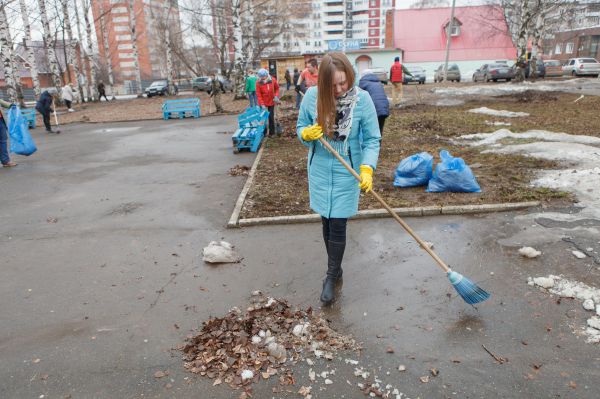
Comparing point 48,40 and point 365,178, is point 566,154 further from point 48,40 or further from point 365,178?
point 48,40

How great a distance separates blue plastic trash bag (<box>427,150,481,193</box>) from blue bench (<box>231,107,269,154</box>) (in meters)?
4.91

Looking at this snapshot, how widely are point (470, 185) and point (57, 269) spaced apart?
5.10 metres

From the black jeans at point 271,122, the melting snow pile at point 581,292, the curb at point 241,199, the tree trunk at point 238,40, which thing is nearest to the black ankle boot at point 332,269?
the melting snow pile at point 581,292

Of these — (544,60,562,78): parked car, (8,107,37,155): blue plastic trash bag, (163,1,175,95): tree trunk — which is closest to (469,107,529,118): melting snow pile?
(8,107,37,155): blue plastic trash bag

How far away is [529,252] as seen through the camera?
397cm

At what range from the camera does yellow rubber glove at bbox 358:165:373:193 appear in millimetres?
3074

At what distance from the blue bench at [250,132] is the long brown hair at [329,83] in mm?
6648

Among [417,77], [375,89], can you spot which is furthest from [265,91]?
[417,77]

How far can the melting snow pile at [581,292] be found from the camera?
2.90m

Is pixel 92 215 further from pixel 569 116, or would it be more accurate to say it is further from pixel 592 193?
pixel 569 116

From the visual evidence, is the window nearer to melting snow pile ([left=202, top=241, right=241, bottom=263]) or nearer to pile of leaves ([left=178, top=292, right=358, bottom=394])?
melting snow pile ([left=202, top=241, right=241, bottom=263])

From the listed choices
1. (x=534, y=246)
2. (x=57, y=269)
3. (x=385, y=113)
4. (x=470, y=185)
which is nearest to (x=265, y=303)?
(x=57, y=269)

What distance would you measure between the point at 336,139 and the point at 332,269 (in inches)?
42.6

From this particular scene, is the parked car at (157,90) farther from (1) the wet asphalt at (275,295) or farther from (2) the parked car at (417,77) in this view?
(1) the wet asphalt at (275,295)
